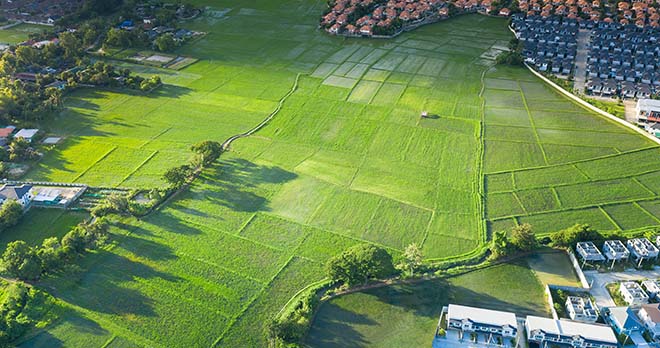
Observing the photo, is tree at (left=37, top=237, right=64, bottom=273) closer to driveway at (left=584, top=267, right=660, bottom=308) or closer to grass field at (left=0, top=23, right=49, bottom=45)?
driveway at (left=584, top=267, right=660, bottom=308)

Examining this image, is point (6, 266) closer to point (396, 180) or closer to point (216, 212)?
point (216, 212)

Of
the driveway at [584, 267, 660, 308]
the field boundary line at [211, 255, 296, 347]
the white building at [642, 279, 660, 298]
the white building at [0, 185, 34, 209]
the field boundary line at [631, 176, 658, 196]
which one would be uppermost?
the white building at [0, 185, 34, 209]

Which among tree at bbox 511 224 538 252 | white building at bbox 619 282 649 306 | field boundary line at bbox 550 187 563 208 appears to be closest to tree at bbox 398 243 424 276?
tree at bbox 511 224 538 252

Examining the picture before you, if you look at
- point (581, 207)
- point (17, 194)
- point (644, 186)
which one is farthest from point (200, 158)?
point (644, 186)

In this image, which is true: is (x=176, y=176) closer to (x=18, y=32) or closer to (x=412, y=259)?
(x=412, y=259)

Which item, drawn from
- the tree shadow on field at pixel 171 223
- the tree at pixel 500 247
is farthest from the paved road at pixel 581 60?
the tree shadow on field at pixel 171 223

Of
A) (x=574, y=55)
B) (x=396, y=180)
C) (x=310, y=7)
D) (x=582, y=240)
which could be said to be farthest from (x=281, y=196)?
(x=310, y=7)
